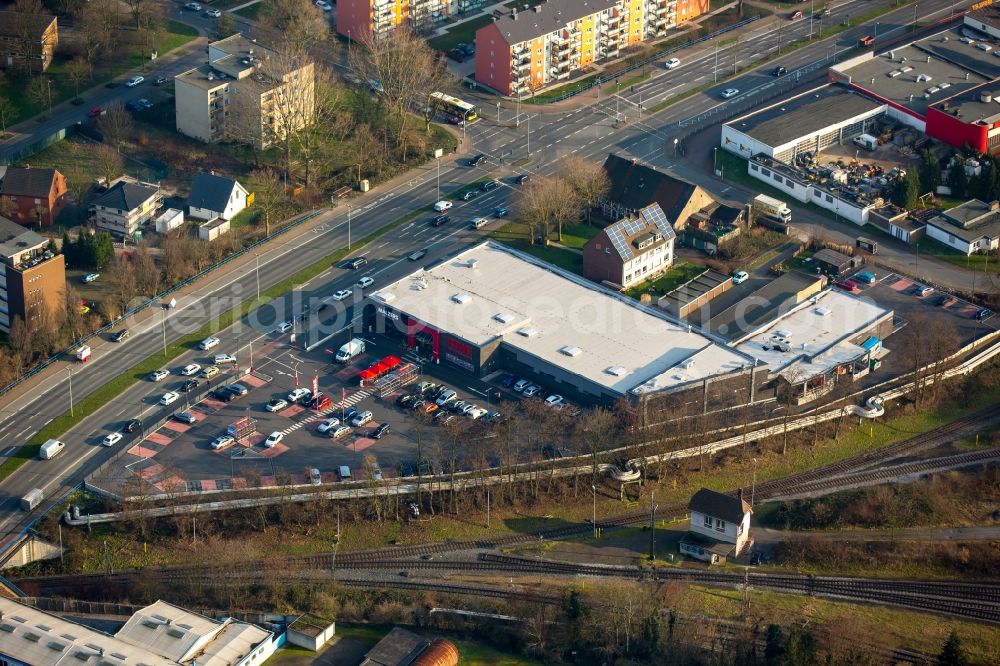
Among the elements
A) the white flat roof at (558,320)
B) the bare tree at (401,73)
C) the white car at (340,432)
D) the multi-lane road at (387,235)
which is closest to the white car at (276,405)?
the white car at (340,432)

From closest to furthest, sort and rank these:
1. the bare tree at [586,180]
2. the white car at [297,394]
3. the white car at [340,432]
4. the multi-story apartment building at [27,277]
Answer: the white car at [340,432] → the white car at [297,394] → the multi-story apartment building at [27,277] → the bare tree at [586,180]

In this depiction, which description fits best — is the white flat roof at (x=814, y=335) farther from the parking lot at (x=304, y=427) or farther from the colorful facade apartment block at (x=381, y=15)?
the colorful facade apartment block at (x=381, y=15)

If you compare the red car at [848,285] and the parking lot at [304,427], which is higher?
the red car at [848,285]

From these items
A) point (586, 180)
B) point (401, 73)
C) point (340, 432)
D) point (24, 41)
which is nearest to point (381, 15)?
point (401, 73)

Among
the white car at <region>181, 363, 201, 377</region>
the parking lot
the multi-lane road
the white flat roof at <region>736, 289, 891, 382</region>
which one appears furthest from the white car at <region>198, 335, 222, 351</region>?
the white flat roof at <region>736, 289, 891, 382</region>

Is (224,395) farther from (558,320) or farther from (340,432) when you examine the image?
(558,320)

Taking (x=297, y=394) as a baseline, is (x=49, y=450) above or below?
below
